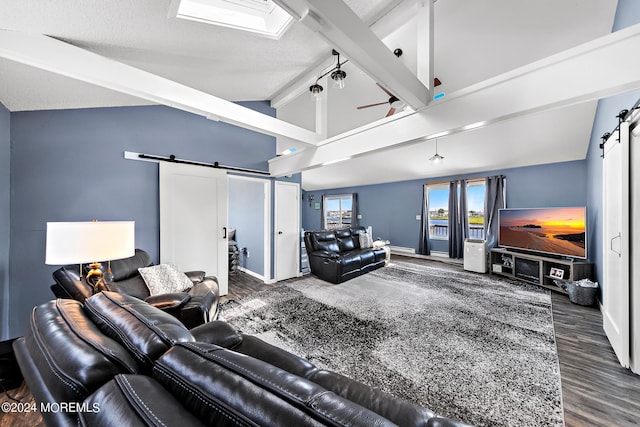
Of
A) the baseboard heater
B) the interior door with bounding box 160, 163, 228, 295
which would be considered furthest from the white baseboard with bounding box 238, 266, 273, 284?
the baseboard heater

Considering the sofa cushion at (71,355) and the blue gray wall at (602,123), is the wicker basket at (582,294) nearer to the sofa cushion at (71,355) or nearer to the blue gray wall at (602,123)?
the blue gray wall at (602,123)

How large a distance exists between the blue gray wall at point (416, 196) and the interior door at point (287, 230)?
3.61 metres

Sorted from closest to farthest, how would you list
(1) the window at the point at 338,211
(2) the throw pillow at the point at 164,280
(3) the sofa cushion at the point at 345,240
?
(2) the throw pillow at the point at 164,280 → (3) the sofa cushion at the point at 345,240 → (1) the window at the point at 338,211

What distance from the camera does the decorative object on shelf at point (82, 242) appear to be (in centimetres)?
144

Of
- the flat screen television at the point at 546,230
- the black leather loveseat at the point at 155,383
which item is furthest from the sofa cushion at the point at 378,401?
the flat screen television at the point at 546,230

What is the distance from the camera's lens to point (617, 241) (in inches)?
84.2

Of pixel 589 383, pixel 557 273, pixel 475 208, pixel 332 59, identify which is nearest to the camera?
pixel 589 383

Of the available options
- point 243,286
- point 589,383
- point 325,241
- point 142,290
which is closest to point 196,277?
point 142,290

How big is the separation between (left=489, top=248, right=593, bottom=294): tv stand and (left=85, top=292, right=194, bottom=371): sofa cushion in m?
5.05

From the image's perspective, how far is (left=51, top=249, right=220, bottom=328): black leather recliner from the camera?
1882 mm

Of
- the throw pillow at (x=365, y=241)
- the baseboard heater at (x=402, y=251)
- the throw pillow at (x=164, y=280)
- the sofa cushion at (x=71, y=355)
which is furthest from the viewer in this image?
the baseboard heater at (x=402, y=251)

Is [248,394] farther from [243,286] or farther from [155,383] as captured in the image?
[243,286]

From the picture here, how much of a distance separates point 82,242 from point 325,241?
12.8 ft

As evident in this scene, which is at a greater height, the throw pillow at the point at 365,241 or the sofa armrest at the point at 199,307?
the throw pillow at the point at 365,241
